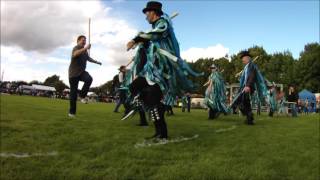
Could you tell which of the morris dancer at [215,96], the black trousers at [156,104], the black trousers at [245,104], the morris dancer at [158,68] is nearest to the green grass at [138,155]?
the black trousers at [156,104]

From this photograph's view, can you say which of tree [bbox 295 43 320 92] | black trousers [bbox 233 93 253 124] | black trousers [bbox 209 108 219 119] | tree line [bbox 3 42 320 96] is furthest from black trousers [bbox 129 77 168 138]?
tree [bbox 295 43 320 92]

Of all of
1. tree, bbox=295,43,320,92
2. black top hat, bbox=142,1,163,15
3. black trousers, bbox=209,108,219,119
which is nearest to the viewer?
black top hat, bbox=142,1,163,15

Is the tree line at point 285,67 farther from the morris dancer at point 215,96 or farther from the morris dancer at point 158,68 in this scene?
the morris dancer at point 158,68

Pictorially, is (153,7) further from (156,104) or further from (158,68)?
(156,104)

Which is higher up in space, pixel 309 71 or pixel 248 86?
pixel 309 71

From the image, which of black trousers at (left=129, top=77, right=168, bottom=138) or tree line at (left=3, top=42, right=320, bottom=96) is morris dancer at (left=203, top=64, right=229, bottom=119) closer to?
black trousers at (left=129, top=77, right=168, bottom=138)

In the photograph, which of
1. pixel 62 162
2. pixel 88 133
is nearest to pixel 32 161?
pixel 62 162

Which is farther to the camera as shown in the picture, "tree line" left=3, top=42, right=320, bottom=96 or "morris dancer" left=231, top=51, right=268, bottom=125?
"tree line" left=3, top=42, right=320, bottom=96

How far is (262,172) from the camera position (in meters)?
6.41

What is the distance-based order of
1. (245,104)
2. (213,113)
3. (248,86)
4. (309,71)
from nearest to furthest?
(248,86)
(245,104)
(213,113)
(309,71)

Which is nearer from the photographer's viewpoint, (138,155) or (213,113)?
(138,155)

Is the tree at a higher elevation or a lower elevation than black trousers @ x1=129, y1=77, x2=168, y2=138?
higher

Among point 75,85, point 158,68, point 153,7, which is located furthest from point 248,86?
point 153,7

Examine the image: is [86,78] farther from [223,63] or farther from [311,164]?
[223,63]
